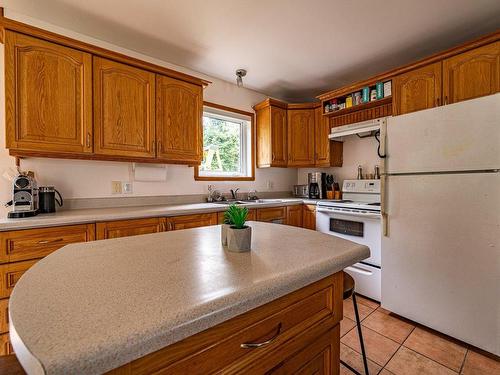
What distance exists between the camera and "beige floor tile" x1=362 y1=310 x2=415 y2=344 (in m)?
1.83

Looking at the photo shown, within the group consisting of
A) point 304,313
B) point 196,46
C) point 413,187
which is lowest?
point 304,313

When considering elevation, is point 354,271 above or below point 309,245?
below

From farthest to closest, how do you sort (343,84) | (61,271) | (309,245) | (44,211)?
1. (343,84)
2. (44,211)
3. (309,245)
4. (61,271)

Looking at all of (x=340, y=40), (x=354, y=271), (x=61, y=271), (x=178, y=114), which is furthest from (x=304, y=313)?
(x=340, y=40)

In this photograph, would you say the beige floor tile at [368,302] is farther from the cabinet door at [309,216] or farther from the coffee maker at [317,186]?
the coffee maker at [317,186]

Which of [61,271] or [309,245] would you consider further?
[309,245]

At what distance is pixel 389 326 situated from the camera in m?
1.94

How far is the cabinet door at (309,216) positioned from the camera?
2969mm

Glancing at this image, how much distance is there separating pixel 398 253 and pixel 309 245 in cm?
154

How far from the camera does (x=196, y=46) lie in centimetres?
239

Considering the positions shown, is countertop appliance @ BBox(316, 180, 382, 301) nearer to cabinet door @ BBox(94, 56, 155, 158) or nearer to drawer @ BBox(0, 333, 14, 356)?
cabinet door @ BBox(94, 56, 155, 158)

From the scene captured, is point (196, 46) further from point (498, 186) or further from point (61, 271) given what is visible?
point (498, 186)

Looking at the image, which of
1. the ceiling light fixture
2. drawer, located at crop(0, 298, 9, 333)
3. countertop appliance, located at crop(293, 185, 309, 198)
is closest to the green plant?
drawer, located at crop(0, 298, 9, 333)

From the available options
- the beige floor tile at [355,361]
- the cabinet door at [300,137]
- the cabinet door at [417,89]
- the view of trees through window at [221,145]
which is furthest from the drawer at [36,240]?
the cabinet door at [417,89]
